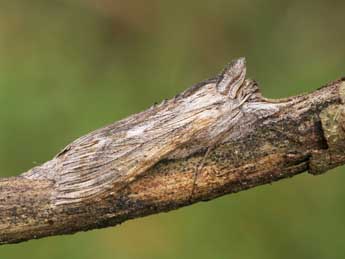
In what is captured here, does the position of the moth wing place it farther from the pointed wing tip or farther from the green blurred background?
the green blurred background

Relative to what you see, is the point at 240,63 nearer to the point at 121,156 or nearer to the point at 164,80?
the point at 121,156

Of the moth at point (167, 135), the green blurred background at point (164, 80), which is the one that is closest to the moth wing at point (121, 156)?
the moth at point (167, 135)

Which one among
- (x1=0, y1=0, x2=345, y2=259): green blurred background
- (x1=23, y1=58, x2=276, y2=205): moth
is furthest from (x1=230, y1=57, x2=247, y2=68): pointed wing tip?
(x1=0, y1=0, x2=345, y2=259): green blurred background

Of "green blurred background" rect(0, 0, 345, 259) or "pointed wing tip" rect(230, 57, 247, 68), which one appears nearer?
"pointed wing tip" rect(230, 57, 247, 68)

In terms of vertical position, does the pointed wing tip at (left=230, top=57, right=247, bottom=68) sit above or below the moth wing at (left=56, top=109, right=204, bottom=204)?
→ above

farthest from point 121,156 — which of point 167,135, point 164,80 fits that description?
point 164,80

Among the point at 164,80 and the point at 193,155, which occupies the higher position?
the point at 164,80

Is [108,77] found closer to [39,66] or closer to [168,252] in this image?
[39,66]

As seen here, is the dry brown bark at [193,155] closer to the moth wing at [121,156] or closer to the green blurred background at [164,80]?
the moth wing at [121,156]

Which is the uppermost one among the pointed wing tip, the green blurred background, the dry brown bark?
the green blurred background
